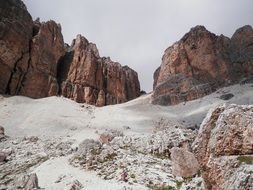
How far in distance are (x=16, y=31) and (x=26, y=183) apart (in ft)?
212

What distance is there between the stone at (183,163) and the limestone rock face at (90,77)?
70.1m

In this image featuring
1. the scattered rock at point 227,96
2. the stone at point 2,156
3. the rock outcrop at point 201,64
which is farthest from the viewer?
the rock outcrop at point 201,64

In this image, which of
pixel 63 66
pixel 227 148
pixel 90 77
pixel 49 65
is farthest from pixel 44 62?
pixel 227 148

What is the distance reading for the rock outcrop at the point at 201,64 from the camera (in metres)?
92.7

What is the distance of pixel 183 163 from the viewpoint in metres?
19.0

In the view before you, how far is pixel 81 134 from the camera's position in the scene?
48781 mm

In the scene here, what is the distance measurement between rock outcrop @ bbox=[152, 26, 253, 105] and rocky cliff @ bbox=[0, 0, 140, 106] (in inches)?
621

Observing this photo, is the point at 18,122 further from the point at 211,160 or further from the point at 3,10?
the point at 211,160

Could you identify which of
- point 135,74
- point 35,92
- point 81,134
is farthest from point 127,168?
point 135,74

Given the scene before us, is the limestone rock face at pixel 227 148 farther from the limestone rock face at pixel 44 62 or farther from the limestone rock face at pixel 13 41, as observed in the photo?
the limestone rock face at pixel 44 62

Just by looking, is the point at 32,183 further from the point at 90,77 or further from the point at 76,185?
the point at 90,77

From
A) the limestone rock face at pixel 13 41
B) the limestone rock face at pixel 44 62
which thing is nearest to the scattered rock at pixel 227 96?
the limestone rock face at pixel 44 62

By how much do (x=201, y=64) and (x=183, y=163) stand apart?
83.3 metres

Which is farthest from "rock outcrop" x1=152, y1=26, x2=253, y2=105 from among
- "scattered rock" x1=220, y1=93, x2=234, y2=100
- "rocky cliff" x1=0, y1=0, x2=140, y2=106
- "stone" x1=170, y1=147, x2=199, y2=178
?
"stone" x1=170, y1=147, x2=199, y2=178
